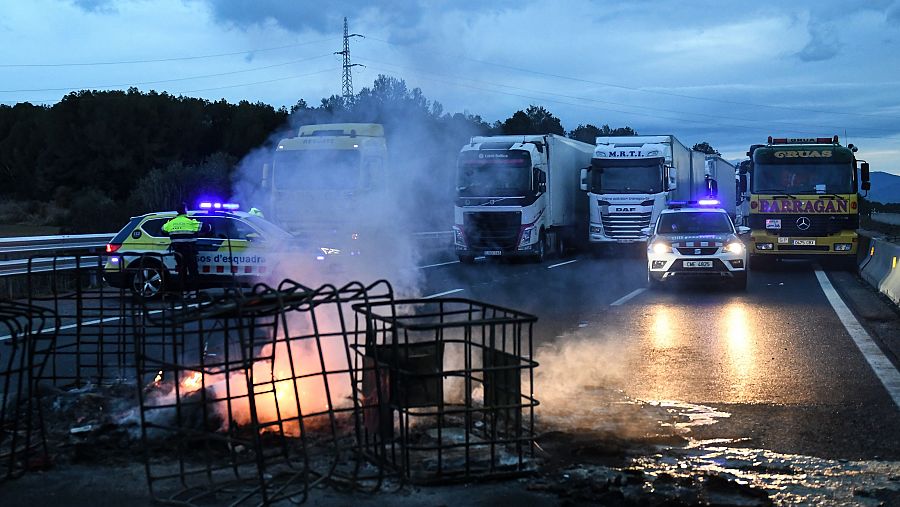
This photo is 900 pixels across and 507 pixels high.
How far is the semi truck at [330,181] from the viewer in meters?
21.1

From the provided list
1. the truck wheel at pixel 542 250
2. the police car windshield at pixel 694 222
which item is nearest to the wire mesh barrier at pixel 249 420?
the police car windshield at pixel 694 222

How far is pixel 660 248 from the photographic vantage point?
17672 millimetres

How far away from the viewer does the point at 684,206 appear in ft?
64.9

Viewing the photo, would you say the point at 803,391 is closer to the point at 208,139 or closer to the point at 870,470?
the point at 870,470

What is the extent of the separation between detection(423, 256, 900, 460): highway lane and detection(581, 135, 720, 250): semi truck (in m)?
8.21

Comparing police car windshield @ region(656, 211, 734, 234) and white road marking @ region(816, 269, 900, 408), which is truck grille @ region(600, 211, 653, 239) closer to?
police car windshield @ region(656, 211, 734, 234)

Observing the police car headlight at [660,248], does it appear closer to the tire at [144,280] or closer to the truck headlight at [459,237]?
the truck headlight at [459,237]

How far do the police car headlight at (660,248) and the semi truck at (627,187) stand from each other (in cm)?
968

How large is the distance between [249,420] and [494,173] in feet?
66.1

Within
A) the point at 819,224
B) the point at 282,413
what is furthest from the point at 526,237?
the point at 282,413

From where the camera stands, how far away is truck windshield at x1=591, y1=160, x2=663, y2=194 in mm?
27578

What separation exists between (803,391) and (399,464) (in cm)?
417

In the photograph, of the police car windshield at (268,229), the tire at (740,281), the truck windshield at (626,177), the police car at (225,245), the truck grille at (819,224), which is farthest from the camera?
the truck windshield at (626,177)

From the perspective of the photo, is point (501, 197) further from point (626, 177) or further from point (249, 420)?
point (249, 420)
